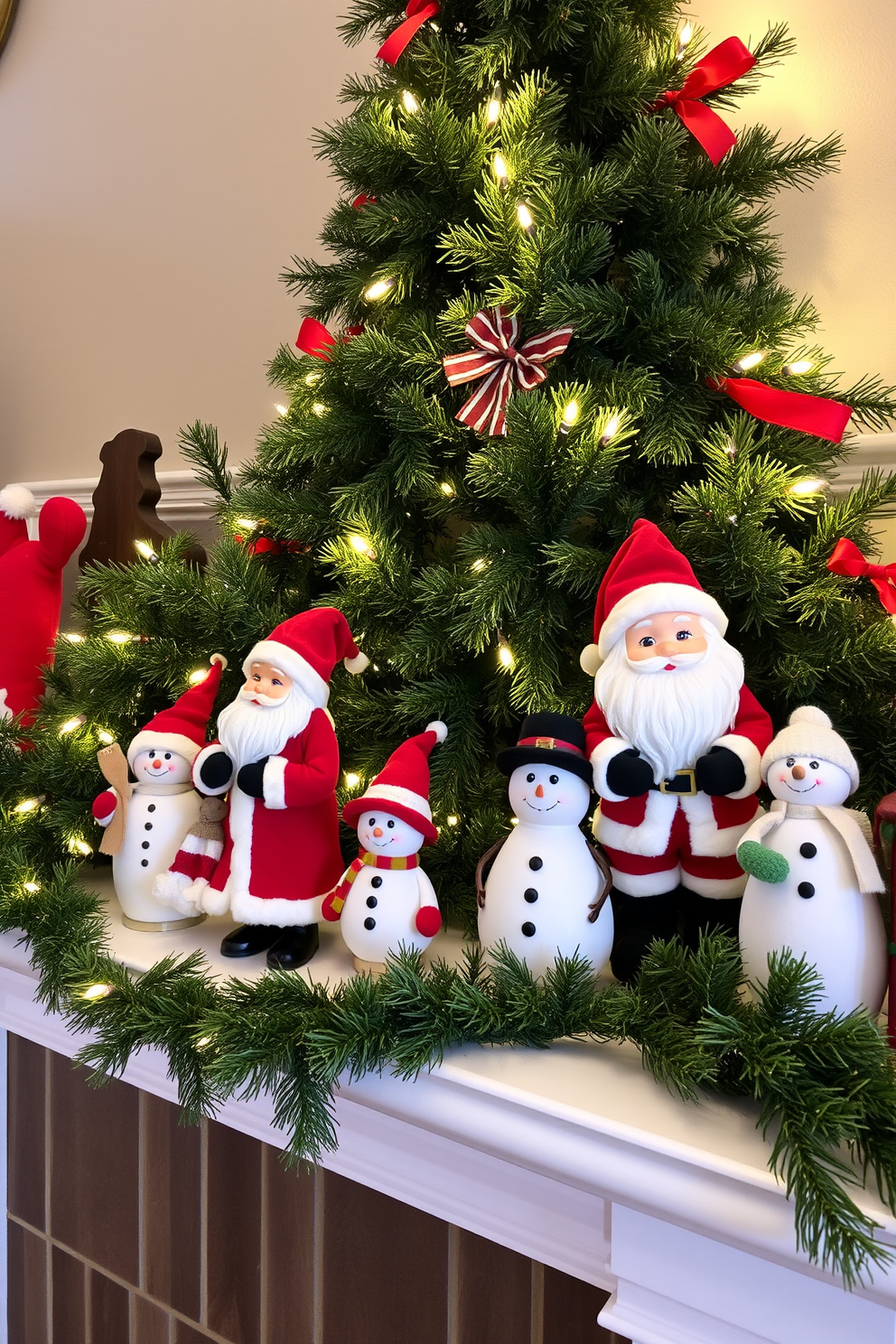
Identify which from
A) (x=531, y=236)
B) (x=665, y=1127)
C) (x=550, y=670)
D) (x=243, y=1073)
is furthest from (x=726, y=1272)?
(x=531, y=236)

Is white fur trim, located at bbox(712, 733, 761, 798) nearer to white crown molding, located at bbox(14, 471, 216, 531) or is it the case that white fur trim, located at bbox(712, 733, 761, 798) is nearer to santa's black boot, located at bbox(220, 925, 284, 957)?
santa's black boot, located at bbox(220, 925, 284, 957)

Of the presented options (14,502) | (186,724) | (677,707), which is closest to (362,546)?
(186,724)

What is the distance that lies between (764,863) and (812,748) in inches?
3.1

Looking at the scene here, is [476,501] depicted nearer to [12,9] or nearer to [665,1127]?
[665,1127]

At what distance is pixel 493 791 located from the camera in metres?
0.77

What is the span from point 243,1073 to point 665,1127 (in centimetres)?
25

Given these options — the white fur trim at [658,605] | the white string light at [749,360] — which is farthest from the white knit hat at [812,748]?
the white string light at [749,360]

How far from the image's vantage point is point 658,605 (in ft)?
2.03

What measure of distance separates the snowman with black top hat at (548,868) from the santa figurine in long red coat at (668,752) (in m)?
0.03

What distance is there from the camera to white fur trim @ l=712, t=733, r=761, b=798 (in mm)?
593

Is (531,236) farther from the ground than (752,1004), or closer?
farther from the ground

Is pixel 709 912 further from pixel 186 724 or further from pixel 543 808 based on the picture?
pixel 186 724

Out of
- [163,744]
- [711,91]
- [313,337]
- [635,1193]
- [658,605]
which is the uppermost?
[711,91]

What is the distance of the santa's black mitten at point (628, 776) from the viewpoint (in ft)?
1.96
